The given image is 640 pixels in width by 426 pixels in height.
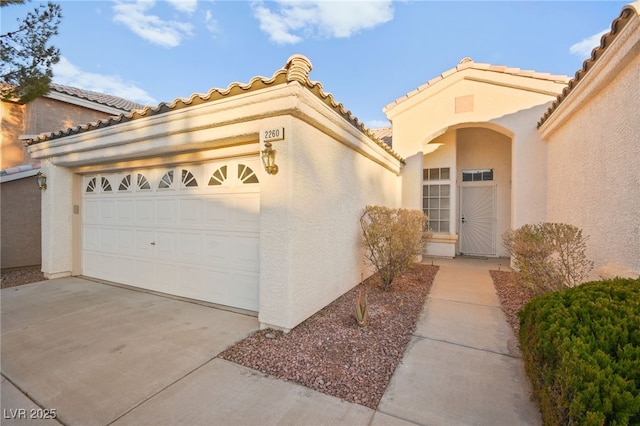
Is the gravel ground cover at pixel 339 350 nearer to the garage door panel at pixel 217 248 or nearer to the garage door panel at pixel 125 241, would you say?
the garage door panel at pixel 217 248

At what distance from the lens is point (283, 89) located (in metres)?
4.30

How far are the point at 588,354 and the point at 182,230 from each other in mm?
6757

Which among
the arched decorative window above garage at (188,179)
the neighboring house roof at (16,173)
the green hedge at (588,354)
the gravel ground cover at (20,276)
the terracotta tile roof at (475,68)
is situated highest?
the terracotta tile roof at (475,68)

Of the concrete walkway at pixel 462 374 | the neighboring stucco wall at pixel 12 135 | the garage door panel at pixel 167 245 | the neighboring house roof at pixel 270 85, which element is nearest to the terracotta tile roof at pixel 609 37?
the neighboring house roof at pixel 270 85

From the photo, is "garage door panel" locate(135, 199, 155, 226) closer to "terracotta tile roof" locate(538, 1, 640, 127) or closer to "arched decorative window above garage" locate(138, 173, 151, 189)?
"arched decorative window above garage" locate(138, 173, 151, 189)

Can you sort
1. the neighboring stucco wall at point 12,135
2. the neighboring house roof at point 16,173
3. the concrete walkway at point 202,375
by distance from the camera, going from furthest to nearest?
the neighboring stucco wall at point 12,135 → the neighboring house roof at point 16,173 → the concrete walkway at point 202,375

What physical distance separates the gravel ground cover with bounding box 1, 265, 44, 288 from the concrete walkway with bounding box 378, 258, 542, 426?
10.2m

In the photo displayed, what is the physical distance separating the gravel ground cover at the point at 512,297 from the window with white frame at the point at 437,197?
358cm

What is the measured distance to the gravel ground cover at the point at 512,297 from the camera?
17.0 ft

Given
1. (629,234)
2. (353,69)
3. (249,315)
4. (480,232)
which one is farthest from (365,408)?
(353,69)

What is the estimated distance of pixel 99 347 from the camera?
4.17 m

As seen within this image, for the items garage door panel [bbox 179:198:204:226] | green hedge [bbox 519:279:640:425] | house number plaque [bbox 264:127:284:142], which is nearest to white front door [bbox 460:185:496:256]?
green hedge [bbox 519:279:640:425]

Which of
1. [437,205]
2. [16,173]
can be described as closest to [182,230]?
[16,173]

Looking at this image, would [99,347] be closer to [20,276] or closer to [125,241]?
[125,241]
